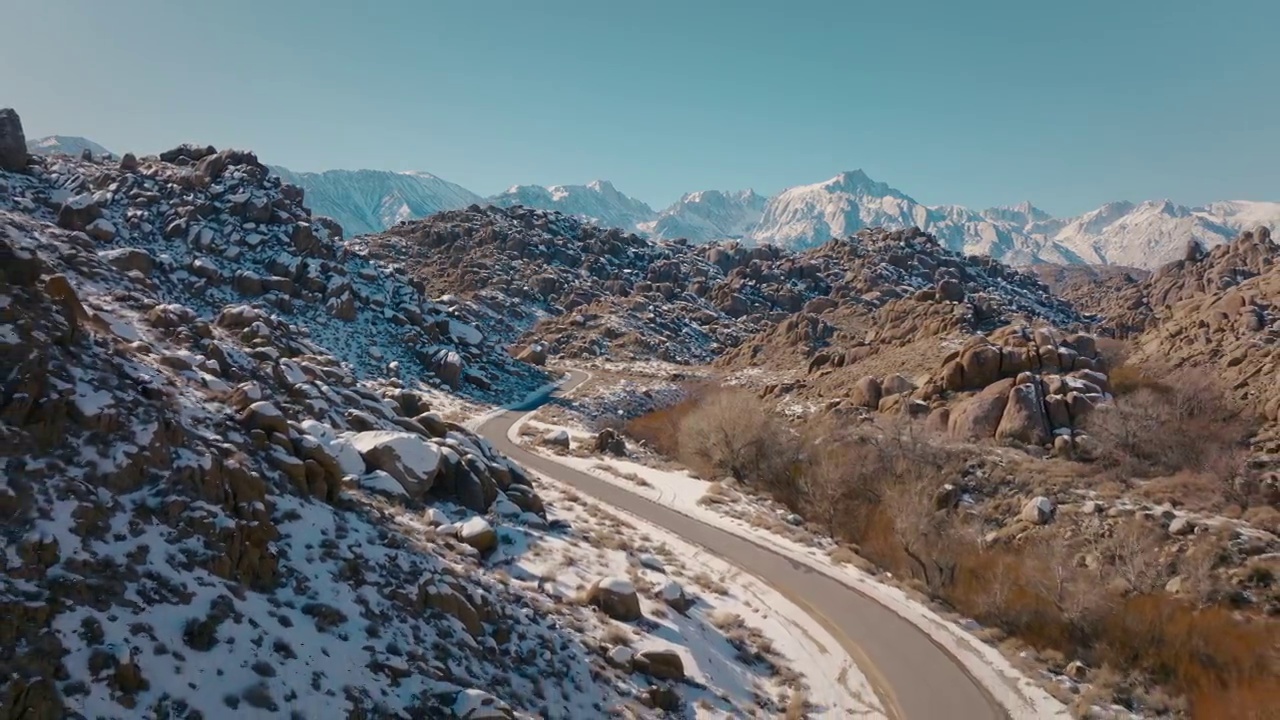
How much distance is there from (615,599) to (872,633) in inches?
284

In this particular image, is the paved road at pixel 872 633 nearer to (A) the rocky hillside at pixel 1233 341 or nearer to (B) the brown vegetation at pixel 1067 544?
(B) the brown vegetation at pixel 1067 544

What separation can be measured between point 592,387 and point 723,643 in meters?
46.8

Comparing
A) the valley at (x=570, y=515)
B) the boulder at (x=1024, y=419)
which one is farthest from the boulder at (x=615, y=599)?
the boulder at (x=1024, y=419)

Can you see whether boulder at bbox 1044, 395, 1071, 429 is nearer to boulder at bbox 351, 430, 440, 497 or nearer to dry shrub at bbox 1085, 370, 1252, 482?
dry shrub at bbox 1085, 370, 1252, 482

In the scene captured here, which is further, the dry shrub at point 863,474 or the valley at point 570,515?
the dry shrub at point 863,474

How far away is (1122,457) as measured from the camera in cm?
2952

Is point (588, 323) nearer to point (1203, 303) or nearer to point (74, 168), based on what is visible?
point (74, 168)

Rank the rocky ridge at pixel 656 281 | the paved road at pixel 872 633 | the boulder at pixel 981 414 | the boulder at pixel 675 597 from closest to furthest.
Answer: the paved road at pixel 872 633, the boulder at pixel 675 597, the boulder at pixel 981 414, the rocky ridge at pixel 656 281

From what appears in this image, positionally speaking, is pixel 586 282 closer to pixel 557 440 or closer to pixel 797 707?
pixel 557 440

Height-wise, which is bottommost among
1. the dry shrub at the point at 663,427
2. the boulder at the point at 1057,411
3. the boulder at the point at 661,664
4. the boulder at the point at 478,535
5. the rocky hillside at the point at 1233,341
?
the boulder at the point at 661,664

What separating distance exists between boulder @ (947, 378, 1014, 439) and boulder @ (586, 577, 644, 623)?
81.0 feet

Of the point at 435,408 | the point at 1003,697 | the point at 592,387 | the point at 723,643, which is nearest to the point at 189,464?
the point at 723,643

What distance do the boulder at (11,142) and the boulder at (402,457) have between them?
45333 mm

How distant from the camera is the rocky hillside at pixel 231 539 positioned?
306 inches
